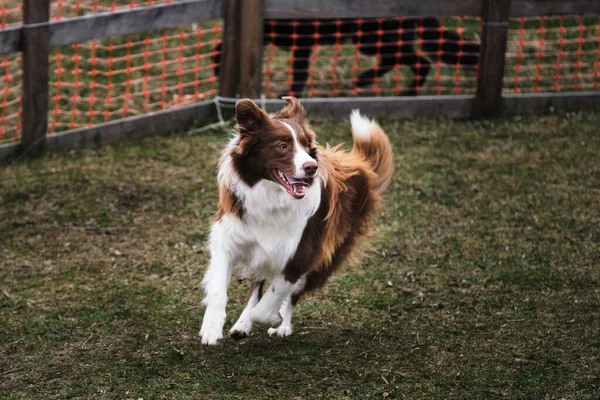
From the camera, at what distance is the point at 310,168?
13.2ft

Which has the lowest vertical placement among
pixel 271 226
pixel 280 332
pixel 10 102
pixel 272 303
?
pixel 280 332

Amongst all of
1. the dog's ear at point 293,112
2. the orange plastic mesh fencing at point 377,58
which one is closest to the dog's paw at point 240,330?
the dog's ear at point 293,112

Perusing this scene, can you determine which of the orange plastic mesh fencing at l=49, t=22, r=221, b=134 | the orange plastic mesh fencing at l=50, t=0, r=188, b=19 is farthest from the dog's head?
the orange plastic mesh fencing at l=50, t=0, r=188, b=19

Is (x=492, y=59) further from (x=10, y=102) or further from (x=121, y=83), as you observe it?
(x=10, y=102)

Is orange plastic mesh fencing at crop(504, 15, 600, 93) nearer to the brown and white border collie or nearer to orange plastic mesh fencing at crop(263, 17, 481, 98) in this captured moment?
orange plastic mesh fencing at crop(263, 17, 481, 98)

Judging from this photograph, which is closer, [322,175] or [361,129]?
[322,175]

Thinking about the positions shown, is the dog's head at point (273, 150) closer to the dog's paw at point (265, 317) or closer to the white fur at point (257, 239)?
the white fur at point (257, 239)

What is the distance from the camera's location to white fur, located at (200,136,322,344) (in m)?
4.27

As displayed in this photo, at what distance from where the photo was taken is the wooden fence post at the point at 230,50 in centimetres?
758

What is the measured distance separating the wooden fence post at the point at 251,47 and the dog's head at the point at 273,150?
11.4 feet

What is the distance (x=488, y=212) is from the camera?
6238mm

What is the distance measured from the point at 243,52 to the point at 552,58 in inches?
157

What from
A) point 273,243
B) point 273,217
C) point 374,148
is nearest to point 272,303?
point 273,243

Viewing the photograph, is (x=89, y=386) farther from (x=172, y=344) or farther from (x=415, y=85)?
(x=415, y=85)
